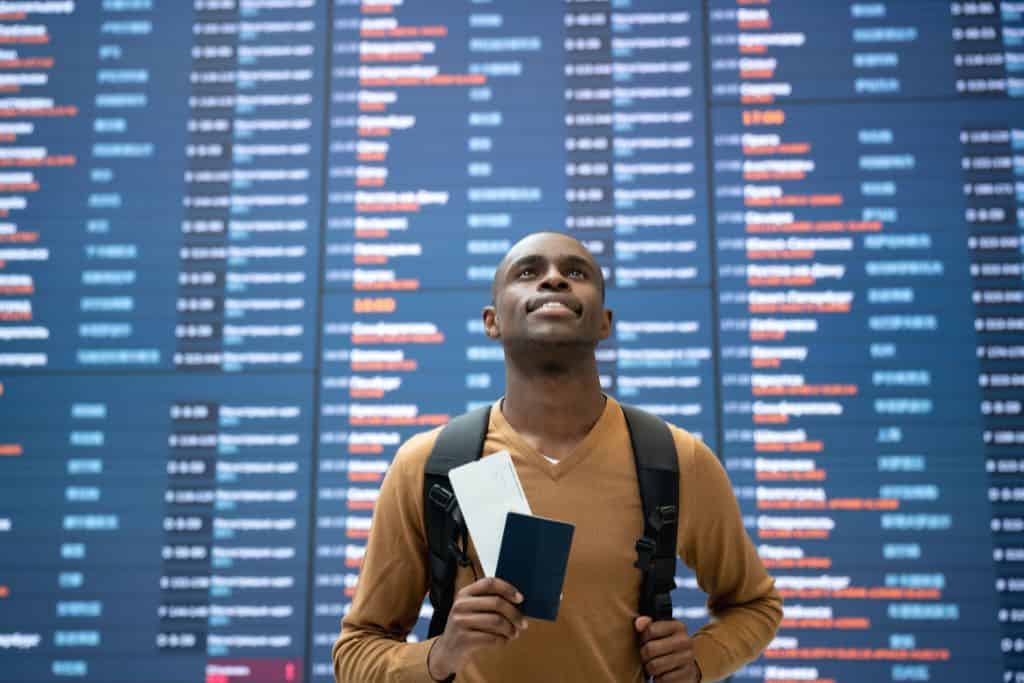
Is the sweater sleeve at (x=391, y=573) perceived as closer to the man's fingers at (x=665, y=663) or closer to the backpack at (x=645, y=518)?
the backpack at (x=645, y=518)

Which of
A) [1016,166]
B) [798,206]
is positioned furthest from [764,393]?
[1016,166]

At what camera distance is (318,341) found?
3.46m

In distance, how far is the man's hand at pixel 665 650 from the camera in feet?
5.08

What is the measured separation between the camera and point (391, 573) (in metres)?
1.70

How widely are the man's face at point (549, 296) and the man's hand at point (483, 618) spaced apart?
0.47 meters

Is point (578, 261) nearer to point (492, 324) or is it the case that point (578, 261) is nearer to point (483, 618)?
point (492, 324)

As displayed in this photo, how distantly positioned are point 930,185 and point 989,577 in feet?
4.74

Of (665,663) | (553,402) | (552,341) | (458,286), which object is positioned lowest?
(665,663)

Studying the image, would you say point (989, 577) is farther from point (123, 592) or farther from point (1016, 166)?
point (123, 592)

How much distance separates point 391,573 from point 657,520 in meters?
0.50

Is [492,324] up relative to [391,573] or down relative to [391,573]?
up

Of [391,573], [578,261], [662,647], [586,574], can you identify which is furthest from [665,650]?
[578,261]

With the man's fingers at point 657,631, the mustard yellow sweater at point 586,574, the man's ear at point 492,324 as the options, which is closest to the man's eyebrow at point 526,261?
the man's ear at point 492,324

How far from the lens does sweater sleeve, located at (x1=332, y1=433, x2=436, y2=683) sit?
1688 millimetres
